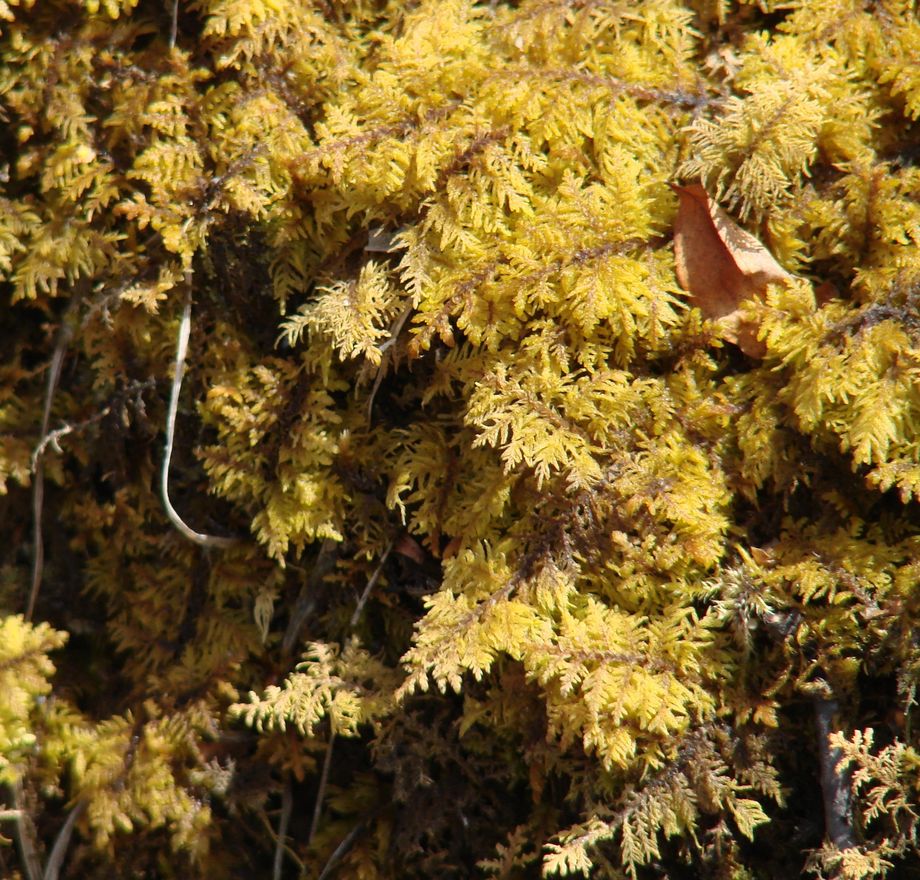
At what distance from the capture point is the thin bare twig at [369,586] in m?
1.77

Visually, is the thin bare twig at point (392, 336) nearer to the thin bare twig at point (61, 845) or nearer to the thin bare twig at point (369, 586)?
the thin bare twig at point (369, 586)

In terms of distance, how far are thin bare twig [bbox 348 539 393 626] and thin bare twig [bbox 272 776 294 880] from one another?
40cm

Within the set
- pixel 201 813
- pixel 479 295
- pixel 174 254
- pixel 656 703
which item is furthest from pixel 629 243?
pixel 201 813

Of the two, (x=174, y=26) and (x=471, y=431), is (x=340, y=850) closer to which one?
(x=471, y=431)

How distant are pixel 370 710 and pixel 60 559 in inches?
37.9

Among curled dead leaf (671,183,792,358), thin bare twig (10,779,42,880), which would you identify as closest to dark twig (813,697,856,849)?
curled dead leaf (671,183,792,358)

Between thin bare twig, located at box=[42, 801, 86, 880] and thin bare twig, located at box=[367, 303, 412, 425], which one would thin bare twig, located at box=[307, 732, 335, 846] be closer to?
thin bare twig, located at box=[42, 801, 86, 880]

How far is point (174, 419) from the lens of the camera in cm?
188

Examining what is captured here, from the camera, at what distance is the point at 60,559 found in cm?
210

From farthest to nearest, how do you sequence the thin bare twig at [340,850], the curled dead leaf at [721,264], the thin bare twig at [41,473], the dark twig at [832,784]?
the thin bare twig at [41,473] < the thin bare twig at [340,850] < the curled dead leaf at [721,264] < the dark twig at [832,784]

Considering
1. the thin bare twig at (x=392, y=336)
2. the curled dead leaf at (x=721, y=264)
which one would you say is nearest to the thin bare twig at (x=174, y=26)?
the thin bare twig at (x=392, y=336)

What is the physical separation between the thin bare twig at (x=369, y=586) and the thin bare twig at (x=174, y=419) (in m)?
0.34

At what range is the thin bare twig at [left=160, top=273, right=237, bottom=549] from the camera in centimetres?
182

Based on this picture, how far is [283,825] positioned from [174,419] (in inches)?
36.6
